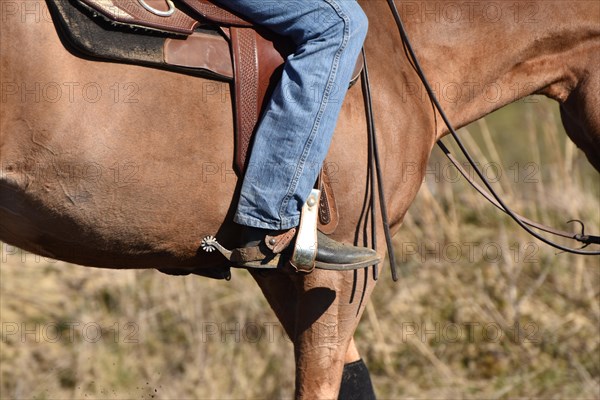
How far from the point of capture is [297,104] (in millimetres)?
2654

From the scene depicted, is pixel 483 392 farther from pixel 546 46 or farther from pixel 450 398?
pixel 546 46

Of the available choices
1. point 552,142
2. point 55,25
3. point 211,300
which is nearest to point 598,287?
point 552,142

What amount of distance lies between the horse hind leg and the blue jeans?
46.4 inches

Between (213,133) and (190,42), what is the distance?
289 mm

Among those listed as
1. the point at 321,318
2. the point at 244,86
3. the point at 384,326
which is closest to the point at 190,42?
the point at 244,86

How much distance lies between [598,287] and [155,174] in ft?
12.3

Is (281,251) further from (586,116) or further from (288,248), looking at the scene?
(586,116)

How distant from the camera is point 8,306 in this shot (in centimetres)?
543

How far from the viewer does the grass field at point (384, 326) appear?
4977mm

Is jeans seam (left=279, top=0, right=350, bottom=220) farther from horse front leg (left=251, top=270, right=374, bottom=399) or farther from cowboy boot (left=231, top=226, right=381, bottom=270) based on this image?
horse front leg (left=251, top=270, right=374, bottom=399)

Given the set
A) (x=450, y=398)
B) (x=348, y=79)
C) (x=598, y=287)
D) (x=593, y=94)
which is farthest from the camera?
(x=598, y=287)

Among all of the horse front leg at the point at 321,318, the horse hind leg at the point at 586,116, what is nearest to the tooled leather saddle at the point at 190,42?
the horse front leg at the point at 321,318

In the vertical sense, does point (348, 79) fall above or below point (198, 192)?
above

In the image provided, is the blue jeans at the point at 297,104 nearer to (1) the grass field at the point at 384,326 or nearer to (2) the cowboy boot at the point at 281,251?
(2) the cowboy boot at the point at 281,251
